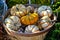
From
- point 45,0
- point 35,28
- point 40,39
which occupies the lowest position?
point 40,39

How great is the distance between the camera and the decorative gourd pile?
2154mm

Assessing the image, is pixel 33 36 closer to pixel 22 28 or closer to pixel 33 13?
pixel 22 28

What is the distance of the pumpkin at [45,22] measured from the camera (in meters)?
2.16

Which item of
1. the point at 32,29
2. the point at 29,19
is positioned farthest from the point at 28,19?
the point at 32,29

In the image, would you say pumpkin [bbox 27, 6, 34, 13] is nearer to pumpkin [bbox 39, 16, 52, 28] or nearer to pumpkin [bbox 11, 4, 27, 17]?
pumpkin [bbox 11, 4, 27, 17]

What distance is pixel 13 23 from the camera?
86.2 inches

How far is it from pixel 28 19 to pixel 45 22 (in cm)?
19

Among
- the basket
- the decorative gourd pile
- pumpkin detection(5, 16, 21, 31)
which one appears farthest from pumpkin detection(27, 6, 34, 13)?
the basket

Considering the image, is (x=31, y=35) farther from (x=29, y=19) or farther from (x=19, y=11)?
(x=19, y=11)

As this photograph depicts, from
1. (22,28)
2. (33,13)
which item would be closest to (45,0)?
(33,13)

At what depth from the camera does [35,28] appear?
2129mm

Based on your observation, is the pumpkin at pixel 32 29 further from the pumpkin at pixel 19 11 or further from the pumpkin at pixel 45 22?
the pumpkin at pixel 19 11

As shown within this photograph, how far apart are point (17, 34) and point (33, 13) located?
13.8 inches

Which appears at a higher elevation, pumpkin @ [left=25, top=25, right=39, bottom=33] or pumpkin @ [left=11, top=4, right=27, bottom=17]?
pumpkin @ [left=11, top=4, right=27, bottom=17]
